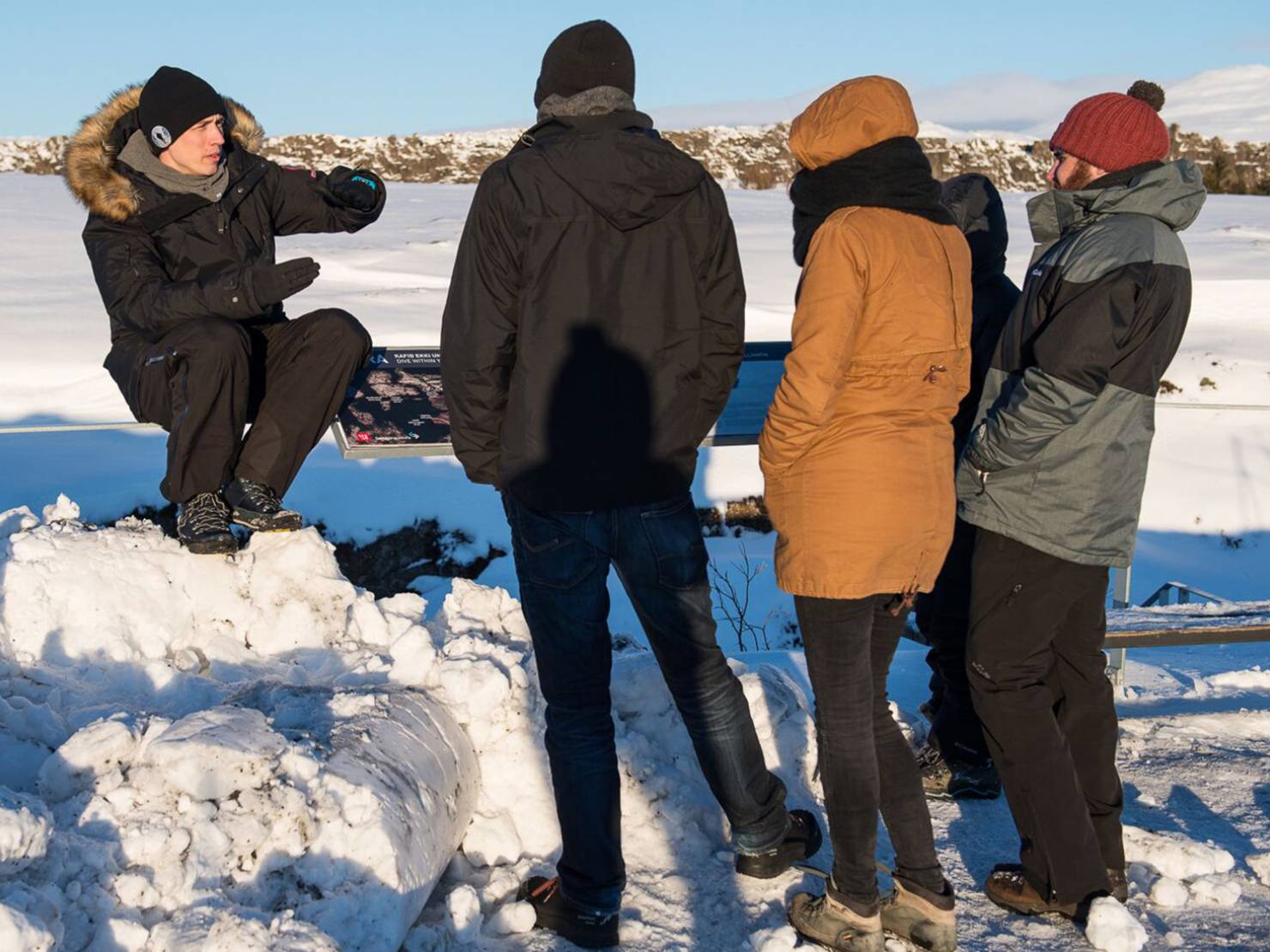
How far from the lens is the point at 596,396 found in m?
2.78

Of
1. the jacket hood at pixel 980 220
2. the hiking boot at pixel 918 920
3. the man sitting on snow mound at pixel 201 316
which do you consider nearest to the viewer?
the hiking boot at pixel 918 920

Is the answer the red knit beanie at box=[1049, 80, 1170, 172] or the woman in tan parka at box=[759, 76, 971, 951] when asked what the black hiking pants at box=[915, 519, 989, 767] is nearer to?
the woman in tan parka at box=[759, 76, 971, 951]

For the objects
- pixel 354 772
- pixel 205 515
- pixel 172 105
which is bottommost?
pixel 354 772

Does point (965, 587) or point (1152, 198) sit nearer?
point (1152, 198)

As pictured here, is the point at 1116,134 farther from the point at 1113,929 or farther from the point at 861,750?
the point at 1113,929

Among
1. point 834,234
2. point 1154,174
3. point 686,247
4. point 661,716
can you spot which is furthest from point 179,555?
point 1154,174

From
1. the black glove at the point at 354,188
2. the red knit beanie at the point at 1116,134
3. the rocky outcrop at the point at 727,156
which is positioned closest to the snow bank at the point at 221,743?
the black glove at the point at 354,188

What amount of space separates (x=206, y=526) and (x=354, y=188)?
1275mm

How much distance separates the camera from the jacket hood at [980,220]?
11.7 ft

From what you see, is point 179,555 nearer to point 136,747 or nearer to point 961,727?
point 136,747

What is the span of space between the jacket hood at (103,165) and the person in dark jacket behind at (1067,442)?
258 centimetres

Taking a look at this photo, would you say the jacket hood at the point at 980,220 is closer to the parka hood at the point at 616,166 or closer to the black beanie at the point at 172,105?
the parka hood at the point at 616,166

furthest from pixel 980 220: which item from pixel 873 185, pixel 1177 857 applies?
pixel 1177 857

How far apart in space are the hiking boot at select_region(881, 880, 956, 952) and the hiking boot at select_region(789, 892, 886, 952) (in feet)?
0.19
